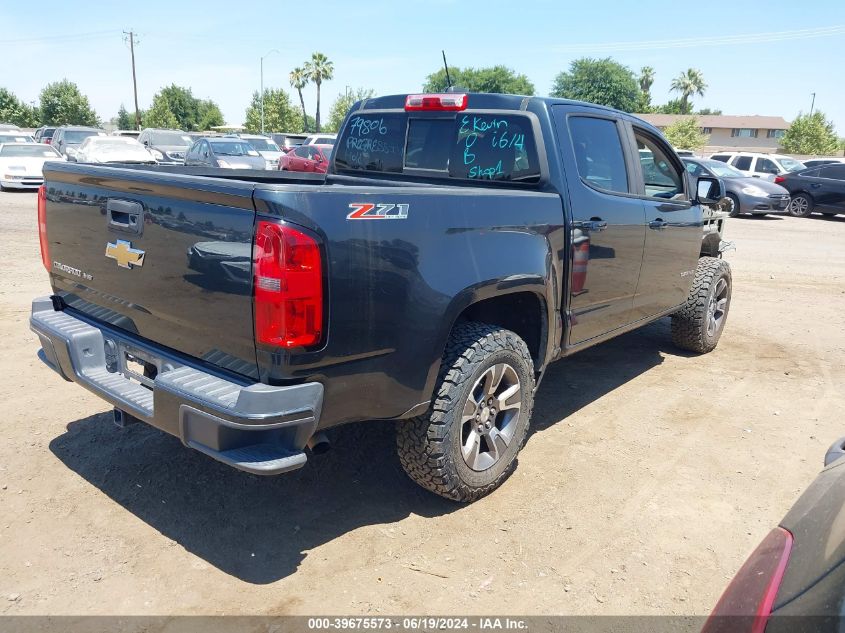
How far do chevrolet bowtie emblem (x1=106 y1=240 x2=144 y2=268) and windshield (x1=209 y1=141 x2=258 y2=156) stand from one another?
17.5 metres

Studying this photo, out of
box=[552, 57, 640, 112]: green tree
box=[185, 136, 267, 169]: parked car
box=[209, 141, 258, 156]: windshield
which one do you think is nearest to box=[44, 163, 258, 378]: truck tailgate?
box=[185, 136, 267, 169]: parked car

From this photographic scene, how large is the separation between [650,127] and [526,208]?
→ 214 centimetres

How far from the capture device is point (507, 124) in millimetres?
4055

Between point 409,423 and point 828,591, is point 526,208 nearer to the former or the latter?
point 409,423

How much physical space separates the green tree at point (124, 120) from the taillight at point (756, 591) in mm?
90781

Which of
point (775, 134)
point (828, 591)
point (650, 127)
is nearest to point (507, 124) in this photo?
point (650, 127)

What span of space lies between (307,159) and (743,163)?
1384 centimetres

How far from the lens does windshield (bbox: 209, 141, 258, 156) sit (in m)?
19.7

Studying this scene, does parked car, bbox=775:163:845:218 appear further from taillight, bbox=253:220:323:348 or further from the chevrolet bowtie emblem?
the chevrolet bowtie emblem

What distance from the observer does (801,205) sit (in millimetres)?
19375

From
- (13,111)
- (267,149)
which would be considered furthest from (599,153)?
(13,111)

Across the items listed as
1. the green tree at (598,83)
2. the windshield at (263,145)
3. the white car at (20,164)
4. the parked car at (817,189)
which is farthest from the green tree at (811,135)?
the white car at (20,164)

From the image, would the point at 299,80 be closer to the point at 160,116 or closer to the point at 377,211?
the point at 160,116

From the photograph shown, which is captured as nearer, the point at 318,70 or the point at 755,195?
the point at 755,195
